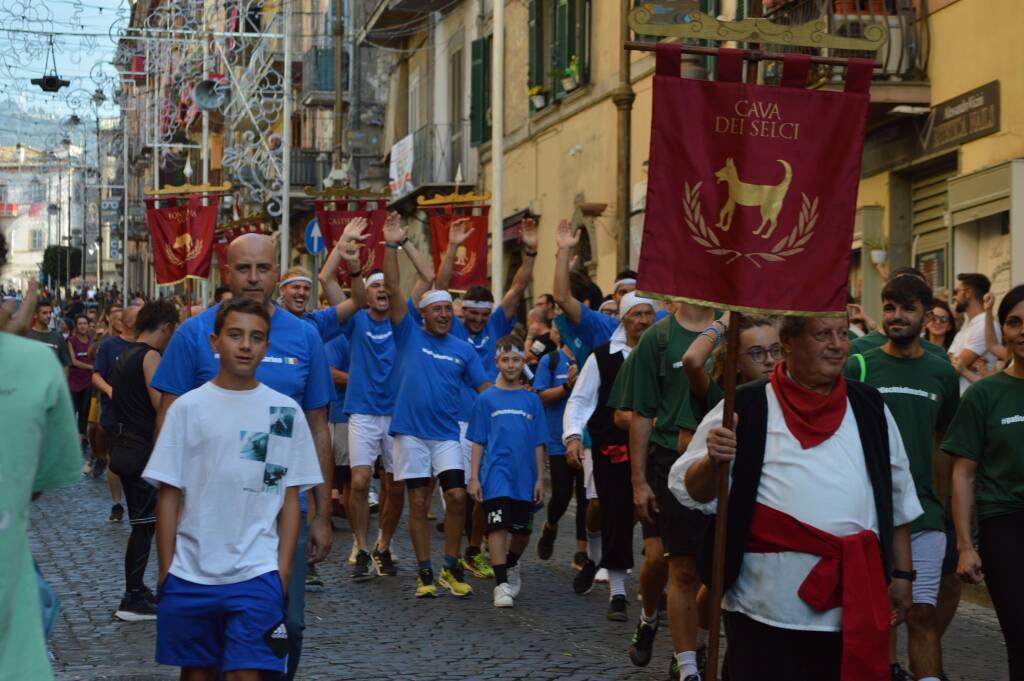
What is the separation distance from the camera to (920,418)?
790 centimetres

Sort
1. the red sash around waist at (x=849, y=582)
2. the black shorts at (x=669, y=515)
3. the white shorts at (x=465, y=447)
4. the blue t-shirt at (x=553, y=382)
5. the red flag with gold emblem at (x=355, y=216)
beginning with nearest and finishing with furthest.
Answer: the red sash around waist at (x=849, y=582) → the black shorts at (x=669, y=515) → the white shorts at (x=465, y=447) → the blue t-shirt at (x=553, y=382) → the red flag with gold emblem at (x=355, y=216)

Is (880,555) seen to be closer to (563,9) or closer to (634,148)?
(634,148)

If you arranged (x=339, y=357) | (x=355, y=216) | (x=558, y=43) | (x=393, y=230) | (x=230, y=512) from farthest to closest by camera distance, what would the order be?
(x=558, y=43)
(x=355, y=216)
(x=339, y=357)
(x=393, y=230)
(x=230, y=512)

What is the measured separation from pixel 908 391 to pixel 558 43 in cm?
2088

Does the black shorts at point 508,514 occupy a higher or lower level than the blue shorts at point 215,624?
lower

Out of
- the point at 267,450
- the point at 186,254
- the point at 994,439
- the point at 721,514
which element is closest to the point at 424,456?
the point at 994,439

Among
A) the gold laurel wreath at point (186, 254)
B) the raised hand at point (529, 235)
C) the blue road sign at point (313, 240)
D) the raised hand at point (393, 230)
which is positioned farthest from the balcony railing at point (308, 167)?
the raised hand at point (393, 230)

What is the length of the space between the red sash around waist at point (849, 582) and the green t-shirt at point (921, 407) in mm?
2376

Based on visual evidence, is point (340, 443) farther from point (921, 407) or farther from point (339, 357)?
point (921, 407)

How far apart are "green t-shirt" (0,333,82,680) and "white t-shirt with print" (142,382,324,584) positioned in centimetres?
174

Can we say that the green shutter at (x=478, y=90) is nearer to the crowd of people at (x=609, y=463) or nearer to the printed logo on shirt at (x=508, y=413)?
the crowd of people at (x=609, y=463)

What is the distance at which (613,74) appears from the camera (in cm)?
2578

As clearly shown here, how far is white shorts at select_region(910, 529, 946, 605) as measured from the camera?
7.89 metres

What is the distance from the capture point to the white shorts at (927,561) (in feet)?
25.9
